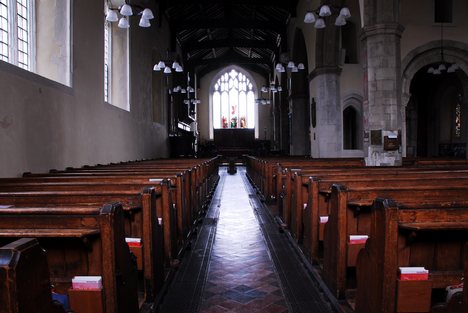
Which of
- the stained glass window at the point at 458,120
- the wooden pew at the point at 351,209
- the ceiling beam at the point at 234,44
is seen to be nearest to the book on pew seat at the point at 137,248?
the wooden pew at the point at 351,209

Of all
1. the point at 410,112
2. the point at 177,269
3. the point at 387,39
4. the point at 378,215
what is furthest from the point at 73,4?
the point at 410,112

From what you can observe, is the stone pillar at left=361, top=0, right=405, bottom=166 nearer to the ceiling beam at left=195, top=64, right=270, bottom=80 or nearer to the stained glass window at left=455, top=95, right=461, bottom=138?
the stained glass window at left=455, top=95, right=461, bottom=138

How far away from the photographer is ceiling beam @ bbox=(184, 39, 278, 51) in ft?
71.6

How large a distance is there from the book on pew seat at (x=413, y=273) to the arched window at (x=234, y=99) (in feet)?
95.3

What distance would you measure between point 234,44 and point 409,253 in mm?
20489

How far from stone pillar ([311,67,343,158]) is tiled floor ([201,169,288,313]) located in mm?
7385

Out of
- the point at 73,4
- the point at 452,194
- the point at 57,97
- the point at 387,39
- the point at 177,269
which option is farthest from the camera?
the point at 387,39

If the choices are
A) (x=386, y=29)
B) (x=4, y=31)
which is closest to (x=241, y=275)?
(x=4, y=31)

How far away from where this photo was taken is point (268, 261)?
13.8 feet

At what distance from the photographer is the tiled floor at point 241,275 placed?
3.07 metres

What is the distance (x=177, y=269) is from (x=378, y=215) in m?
2.39

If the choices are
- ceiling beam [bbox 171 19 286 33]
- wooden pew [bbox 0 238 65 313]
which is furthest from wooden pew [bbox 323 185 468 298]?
ceiling beam [bbox 171 19 286 33]

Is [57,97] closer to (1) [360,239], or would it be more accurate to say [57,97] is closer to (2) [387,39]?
(1) [360,239]

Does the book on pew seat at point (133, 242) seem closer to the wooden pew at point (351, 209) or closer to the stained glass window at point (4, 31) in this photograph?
the wooden pew at point (351, 209)
